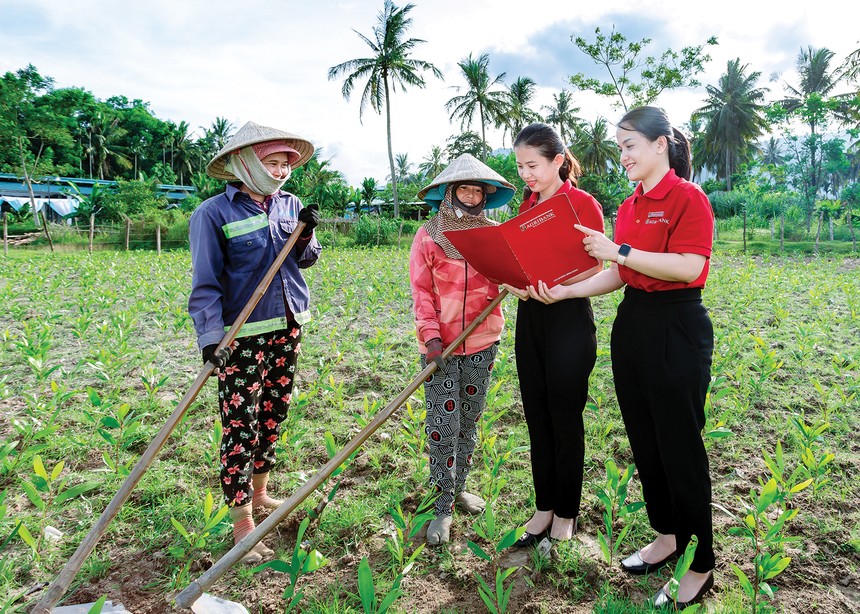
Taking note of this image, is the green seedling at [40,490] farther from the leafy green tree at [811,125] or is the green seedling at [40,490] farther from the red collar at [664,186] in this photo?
the leafy green tree at [811,125]

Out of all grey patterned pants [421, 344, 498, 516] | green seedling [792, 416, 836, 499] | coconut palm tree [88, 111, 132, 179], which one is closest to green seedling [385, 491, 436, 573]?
grey patterned pants [421, 344, 498, 516]

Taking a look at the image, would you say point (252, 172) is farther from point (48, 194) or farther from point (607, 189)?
point (48, 194)

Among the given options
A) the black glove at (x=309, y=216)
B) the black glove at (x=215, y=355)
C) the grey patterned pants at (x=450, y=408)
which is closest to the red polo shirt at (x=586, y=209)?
the grey patterned pants at (x=450, y=408)

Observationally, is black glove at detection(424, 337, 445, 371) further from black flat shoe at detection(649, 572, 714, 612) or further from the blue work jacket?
black flat shoe at detection(649, 572, 714, 612)

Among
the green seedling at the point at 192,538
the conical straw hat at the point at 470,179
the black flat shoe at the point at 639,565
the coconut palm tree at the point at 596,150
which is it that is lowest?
the black flat shoe at the point at 639,565

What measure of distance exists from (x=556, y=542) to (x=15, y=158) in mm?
36285

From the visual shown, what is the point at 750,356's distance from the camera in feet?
16.2

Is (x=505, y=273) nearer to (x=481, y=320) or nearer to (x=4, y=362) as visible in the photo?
(x=481, y=320)

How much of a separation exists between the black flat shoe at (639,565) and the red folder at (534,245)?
1.13 m

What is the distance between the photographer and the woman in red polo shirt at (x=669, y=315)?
70.1 inches

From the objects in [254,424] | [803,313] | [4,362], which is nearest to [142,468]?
[254,424]

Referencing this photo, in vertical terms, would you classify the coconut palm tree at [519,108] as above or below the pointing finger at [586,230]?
above

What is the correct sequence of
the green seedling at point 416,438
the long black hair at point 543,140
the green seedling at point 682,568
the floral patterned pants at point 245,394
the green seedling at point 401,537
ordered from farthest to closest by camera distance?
the green seedling at point 416,438
the floral patterned pants at point 245,394
the long black hair at point 543,140
the green seedling at point 401,537
the green seedling at point 682,568

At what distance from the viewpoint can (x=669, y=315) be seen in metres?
1.85
